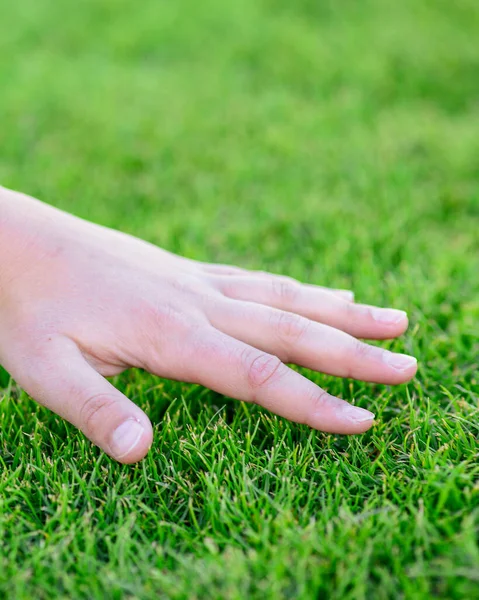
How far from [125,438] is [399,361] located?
2.42 ft

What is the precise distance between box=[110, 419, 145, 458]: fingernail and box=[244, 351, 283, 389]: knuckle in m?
0.31

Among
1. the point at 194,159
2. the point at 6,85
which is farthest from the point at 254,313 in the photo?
the point at 6,85

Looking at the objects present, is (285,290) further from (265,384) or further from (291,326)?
(265,384)

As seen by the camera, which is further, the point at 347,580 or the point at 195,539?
the point at 195,539

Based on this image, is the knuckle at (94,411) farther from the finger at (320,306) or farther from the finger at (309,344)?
the finger at (320,306)

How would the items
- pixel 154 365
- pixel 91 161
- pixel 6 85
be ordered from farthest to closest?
pixel 6 85
pixel 91 161
pixel 154 365

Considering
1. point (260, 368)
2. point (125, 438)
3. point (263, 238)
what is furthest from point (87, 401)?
point (263, 238)

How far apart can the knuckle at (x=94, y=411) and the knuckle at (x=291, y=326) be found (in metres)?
0.50

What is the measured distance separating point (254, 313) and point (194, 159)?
6.19ft

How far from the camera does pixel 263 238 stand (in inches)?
107

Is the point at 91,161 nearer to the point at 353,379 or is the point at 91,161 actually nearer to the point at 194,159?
the point at 194,159

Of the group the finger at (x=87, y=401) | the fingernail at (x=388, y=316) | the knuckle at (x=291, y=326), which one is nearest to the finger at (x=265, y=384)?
the knuckle at (x=291, y=326)

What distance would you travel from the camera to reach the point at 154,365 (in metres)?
1.63

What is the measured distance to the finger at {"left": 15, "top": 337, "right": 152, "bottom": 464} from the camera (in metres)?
1.37
